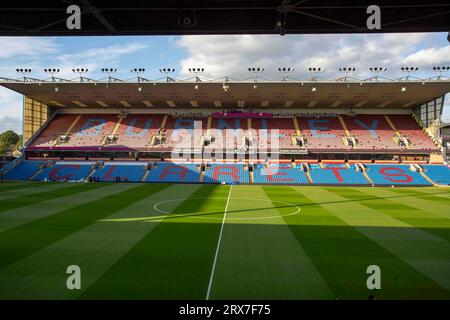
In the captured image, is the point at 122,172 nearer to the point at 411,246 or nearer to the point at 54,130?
the point at 54,130

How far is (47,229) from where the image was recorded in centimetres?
1777

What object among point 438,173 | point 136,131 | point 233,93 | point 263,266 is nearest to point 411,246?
point 263,266

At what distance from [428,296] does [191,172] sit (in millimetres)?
43627

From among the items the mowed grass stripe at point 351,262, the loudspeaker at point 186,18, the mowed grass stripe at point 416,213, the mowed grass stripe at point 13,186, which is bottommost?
the mowed grass stripe at point 351,262

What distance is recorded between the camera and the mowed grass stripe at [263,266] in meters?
10.2

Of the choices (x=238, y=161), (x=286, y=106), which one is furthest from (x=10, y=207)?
(x=286, y=106)

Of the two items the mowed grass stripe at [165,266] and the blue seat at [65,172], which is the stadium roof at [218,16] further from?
the blue seat at [65,172]

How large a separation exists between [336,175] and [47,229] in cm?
4245

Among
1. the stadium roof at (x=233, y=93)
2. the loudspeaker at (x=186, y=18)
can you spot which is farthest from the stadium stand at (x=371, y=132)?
the loudspeaker at (x=186, y=18)

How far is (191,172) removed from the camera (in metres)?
52.3

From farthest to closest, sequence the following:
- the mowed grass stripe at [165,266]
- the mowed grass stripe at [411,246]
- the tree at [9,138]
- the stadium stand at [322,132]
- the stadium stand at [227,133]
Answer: the tree at [9,138]
the stadium stand at [227,133]
the stadium stand at [322,132]
the mowed grass stripe at [411,246]
the mowed grass stripe at [165,266]

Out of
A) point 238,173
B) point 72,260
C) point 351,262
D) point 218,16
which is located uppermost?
point 218,16

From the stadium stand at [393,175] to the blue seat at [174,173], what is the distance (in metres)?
26.1

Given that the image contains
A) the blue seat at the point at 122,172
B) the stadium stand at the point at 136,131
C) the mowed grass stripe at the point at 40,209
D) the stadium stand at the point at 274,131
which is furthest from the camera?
the stadium stand at the point at 274,131
